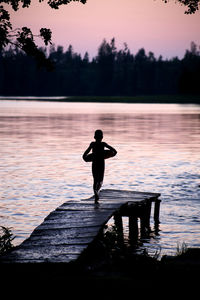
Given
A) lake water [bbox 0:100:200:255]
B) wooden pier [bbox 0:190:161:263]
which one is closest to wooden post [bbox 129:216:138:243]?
wooden pier [bbox 0:190:161:263]

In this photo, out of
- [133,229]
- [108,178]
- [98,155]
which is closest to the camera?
[98,155]

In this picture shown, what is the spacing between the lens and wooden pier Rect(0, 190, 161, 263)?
31.7 ft

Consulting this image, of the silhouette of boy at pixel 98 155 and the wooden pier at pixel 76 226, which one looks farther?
the silhouette of boy at pixel 98 155

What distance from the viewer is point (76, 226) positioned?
1187 centimetres

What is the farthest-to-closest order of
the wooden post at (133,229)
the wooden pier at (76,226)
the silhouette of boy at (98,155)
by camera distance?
the wooden post at (133,229) < the silhouette of boy at (98,155) < the wooden pier at (76,226)

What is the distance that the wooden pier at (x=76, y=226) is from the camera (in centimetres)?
967

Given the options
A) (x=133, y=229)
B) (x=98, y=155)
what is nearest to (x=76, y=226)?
(x=98, y=155)

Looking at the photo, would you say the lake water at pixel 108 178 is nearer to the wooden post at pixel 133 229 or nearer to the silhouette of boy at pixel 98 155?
the wooden post at pixel 133 229

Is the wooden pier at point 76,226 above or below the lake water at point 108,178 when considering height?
above

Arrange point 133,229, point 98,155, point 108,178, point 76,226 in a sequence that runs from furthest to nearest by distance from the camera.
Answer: point 108,178 < point 133,229 < point 98,155 < point 76,226

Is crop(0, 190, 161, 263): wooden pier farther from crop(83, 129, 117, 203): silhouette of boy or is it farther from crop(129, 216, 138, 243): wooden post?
crop(83, 129, 117, 203): silhouette of boy

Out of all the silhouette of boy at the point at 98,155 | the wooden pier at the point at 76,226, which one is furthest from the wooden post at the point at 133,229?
the silhouette of boy at the point at 98,155

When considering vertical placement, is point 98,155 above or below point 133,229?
above

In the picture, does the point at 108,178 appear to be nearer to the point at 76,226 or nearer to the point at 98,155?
the point at 98,155
